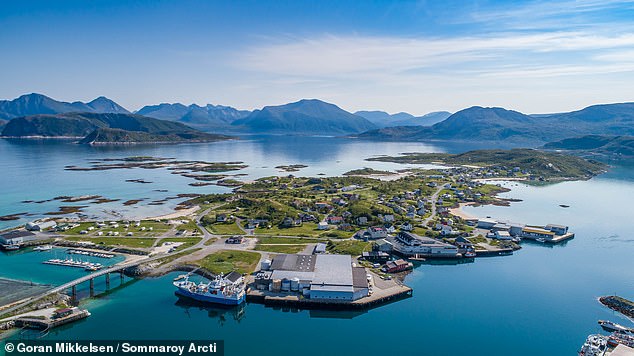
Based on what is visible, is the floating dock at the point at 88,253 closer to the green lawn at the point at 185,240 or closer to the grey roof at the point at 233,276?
the green lawn at the point at 185,240

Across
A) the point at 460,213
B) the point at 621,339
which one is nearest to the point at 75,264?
the point at 621,339

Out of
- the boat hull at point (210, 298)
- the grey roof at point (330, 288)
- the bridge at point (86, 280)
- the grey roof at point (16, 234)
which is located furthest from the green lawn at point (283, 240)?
the grey roof at point (16, 234)

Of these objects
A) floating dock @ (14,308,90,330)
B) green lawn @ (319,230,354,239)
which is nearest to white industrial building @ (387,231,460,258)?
green lawn @ (319,230,354,239)

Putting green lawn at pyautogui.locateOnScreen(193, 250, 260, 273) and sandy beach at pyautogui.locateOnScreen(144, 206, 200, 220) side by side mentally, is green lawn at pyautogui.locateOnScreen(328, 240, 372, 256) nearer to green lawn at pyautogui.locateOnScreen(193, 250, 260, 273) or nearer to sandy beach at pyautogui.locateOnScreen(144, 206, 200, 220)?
green lawn at pyautogui.locateOnScreen(193, 250, 260, 273)

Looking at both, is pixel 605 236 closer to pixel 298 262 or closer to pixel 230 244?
pixel 298 262

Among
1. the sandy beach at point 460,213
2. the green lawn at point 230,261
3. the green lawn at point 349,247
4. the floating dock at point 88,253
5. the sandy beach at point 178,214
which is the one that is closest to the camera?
the green lawn at point 230,261

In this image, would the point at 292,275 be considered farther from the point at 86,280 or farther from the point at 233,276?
the point at 86,280
